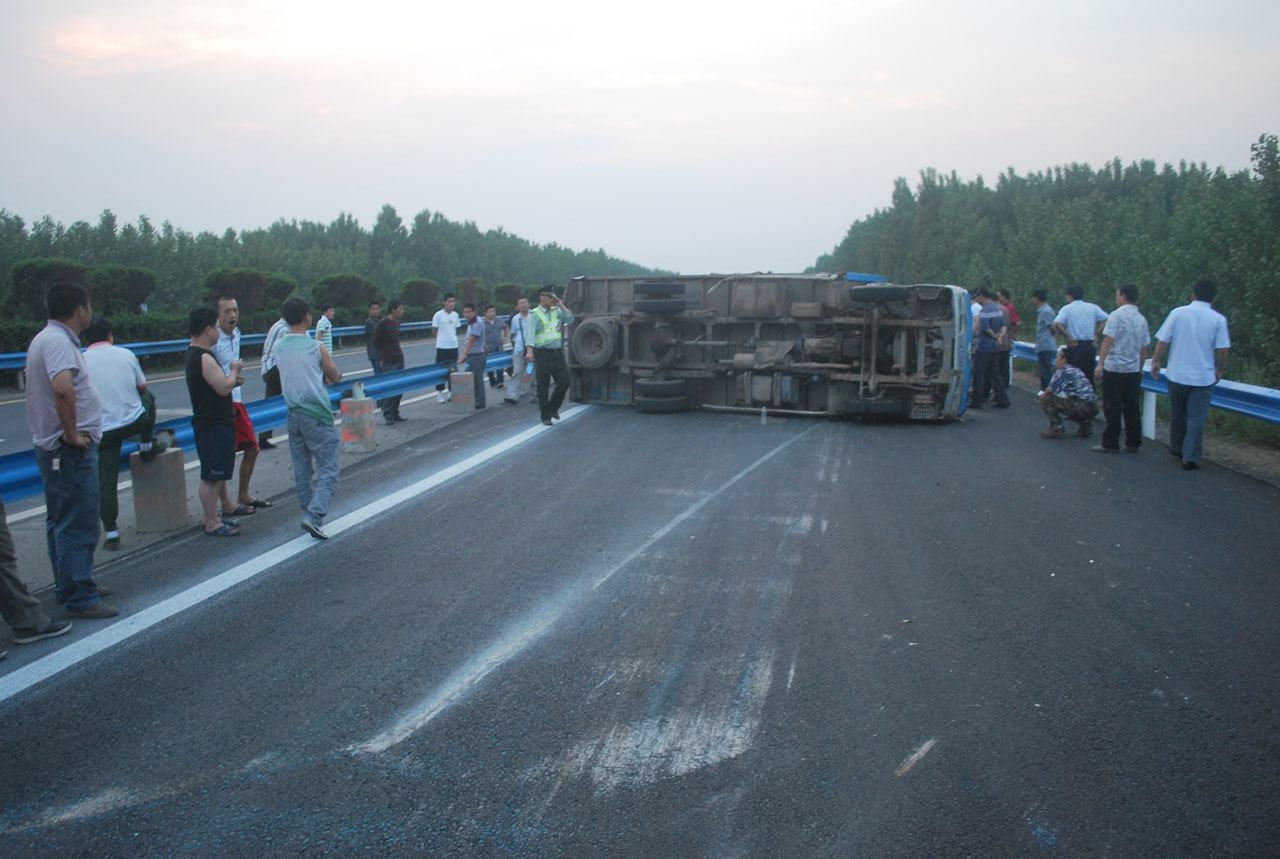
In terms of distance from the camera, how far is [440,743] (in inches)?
176

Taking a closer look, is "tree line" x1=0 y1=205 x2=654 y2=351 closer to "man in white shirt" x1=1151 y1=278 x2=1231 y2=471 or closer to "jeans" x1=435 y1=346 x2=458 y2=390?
"jeans" x1=435 y1=346 x2=458 y2=390

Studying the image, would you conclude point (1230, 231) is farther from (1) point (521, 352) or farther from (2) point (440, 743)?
(2) point (440, 743)

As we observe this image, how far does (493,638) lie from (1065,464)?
7.91 m

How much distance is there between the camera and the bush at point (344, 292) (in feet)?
143

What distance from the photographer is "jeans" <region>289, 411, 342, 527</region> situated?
827cm

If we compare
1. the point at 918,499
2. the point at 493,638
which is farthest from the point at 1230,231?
the point at 493,638

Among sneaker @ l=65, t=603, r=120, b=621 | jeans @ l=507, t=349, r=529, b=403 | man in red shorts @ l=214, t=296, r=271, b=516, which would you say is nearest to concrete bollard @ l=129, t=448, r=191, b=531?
man in red shorts @ l=214, t=296, r=271, b=516

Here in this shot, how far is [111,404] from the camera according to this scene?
8094 millimetres

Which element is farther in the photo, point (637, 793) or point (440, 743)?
point (440, 743)

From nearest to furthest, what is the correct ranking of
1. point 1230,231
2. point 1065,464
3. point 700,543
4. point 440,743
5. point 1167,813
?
point 1167,813 < point 440,743 < point 700,543 < point 1065,464 < point 1230,231

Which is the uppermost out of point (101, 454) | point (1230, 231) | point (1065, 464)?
point (1230, 231)

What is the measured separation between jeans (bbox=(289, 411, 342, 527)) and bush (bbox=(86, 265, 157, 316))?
24.0 meters

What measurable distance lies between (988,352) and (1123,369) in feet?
17.6

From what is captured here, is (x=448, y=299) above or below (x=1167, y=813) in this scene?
above
